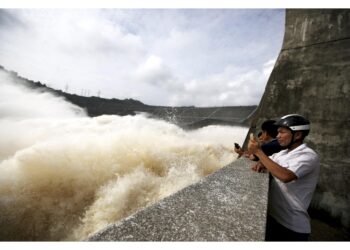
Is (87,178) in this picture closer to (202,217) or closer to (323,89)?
(202,217)

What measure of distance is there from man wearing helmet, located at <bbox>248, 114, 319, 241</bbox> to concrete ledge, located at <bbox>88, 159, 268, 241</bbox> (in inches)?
10.1

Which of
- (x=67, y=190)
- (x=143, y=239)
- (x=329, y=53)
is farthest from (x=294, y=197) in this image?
(x=67, y=190)

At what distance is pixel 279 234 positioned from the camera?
7.72 feet

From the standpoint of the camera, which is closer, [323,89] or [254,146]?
[254,146]

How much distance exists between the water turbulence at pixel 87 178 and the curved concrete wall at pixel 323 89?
175 inches

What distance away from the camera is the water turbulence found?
6.00m

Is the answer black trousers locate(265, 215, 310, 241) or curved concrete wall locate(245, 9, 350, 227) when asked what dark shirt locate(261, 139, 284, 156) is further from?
curved concrete wall locate(245, 9, 350, 227)

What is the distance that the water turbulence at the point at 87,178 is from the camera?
19.7 feet

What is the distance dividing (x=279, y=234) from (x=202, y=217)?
1.18 metres

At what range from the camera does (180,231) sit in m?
1.60

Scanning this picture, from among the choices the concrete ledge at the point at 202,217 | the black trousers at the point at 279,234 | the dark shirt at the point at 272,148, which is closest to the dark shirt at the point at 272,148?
the dark shirt at the point at 272,148

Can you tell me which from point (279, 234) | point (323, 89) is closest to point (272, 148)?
point (279, 234)

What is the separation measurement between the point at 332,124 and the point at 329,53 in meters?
1.99

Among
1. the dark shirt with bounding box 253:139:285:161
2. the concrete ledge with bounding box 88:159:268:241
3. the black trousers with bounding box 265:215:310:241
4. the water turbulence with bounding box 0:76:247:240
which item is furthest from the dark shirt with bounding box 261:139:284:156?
the water turbulence with bounding box 0:76:247:240
